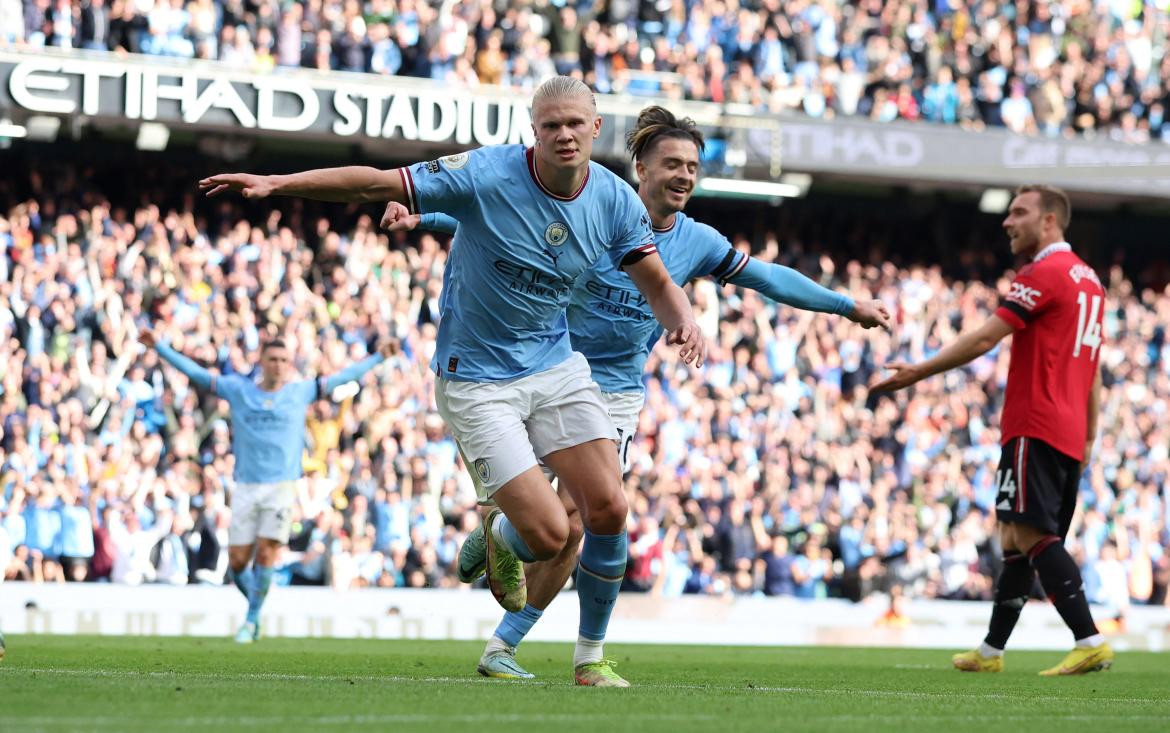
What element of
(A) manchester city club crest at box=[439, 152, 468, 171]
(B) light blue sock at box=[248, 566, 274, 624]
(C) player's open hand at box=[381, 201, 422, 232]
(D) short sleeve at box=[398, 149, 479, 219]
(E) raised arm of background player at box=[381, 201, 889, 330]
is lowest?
(B) light blue sock at box=[248, 566, 274, 624]

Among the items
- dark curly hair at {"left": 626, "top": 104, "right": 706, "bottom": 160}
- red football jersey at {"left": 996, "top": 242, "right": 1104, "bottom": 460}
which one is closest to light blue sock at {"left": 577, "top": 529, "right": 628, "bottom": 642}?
dark curly hair at {"left": 626, "top": 104, "right": 706, "bottom": 160}

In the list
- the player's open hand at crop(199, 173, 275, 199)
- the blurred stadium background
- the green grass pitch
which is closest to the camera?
the green grass pitch

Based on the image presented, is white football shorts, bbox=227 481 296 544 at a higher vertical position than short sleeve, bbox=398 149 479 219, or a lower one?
lower

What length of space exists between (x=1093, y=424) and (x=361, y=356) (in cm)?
1256

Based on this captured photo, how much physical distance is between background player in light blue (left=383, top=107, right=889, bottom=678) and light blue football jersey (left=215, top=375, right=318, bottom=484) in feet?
19.1

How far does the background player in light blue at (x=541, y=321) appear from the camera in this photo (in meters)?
7.00

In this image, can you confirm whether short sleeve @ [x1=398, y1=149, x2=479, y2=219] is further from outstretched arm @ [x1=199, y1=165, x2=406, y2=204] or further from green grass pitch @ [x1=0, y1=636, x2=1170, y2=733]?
green grass pitch @ [x1=0, y1=636, x2=1170, y2=733]

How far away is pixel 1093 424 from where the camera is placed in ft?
33.8

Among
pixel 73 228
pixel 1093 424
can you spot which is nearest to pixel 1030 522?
pixel 1093 424

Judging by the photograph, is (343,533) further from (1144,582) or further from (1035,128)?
(1035,128)

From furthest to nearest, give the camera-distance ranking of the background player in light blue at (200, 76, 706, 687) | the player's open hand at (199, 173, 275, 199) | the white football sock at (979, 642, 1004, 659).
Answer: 1. the white football sock at (979, 642, 1004, 659)
2. the background player in light blue at (200, 76, 706, 687)
3. the player's open hand at (199, 173, 275, 199)

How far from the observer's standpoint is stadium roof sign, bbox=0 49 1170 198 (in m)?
21.8

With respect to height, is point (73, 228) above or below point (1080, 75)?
below

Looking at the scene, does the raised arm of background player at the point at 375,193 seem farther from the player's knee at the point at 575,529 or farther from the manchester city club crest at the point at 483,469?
the player's knee at the point at 575,529
